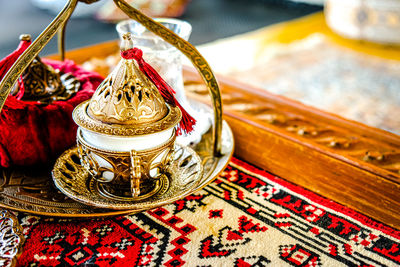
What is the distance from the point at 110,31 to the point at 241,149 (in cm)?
156

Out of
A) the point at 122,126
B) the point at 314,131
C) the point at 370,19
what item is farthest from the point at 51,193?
the point at 370,19

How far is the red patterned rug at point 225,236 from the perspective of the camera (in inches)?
19.2

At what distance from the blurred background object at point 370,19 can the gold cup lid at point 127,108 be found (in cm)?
176

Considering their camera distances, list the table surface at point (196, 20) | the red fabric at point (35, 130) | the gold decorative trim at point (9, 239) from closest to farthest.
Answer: the gold decorative trim at point (9, 239)
the red fabric at point (35, 130)
the table surface at point (196, 20)

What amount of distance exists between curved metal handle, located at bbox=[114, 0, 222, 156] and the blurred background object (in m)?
1.67

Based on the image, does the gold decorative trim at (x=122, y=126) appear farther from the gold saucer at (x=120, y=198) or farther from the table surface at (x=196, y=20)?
the table surface at (x=196, y=20)

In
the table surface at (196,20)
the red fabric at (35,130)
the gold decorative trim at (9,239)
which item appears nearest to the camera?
the gold decorative trim at (9,239)

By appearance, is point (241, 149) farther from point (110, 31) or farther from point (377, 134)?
point (110, 31)

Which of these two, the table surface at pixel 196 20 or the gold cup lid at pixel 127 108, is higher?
the gold cup lid at pixel 127 108

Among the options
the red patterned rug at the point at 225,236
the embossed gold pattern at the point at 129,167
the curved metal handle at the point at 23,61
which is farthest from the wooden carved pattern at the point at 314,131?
the curved metal handle at the point at 23,61

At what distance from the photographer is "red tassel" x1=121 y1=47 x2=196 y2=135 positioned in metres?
0.52

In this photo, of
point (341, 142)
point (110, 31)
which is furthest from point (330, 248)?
point (110, 31)

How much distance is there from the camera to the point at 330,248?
1.66 ft

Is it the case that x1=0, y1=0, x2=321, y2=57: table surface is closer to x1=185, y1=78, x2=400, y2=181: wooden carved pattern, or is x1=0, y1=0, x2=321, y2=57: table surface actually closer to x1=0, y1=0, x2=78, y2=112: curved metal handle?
x1=185, y1=78, x2=400, y2=181: wooden carved pattern
